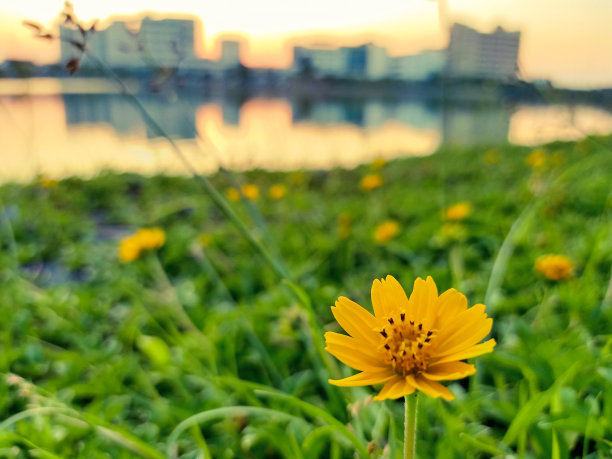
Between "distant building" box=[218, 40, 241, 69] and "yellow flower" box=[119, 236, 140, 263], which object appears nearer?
"yellow flower" box=[119, 236, 140, 263]

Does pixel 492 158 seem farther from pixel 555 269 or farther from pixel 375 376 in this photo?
pixel 375 376

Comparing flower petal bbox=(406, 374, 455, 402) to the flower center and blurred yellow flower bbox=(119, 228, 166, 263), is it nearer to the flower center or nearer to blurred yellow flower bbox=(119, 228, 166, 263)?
the flower center

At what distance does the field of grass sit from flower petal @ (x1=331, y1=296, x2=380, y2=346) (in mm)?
82

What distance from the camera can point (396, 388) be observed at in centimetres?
39

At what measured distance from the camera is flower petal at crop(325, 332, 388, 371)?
0.40 meters

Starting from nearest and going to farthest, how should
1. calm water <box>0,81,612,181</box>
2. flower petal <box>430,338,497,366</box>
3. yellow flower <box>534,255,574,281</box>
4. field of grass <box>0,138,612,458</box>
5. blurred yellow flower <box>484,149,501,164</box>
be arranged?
flower petal <box>430,338,497,366</box> → field of grass <box>0,138,612,458</box> → yellow flower <box>534,255,574,281</box> → calm water <box>0,81,612,181</box> → blurred yellow flower <box>484,149,501,164</box>

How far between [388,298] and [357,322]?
4 cm

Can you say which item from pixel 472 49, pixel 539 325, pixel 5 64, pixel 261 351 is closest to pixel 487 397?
pixel 539 325

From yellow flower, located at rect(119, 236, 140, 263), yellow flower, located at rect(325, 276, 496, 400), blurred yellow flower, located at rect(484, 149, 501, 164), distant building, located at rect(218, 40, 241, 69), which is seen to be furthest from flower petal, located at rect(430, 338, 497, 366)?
blurred yellow flower, located at rect(484, 149, 501, 164)

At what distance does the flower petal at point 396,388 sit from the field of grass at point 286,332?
0.27 feet

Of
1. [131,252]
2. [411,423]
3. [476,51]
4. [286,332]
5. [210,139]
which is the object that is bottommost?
[286,332]

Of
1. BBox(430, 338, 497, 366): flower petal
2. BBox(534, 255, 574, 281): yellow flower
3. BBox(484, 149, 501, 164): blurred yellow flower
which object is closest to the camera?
BBox(430, 338, 497, 366): flower petal

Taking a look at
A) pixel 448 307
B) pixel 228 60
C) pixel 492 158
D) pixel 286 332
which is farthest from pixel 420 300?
pixel 492 158

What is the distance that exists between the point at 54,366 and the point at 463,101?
15339mm
